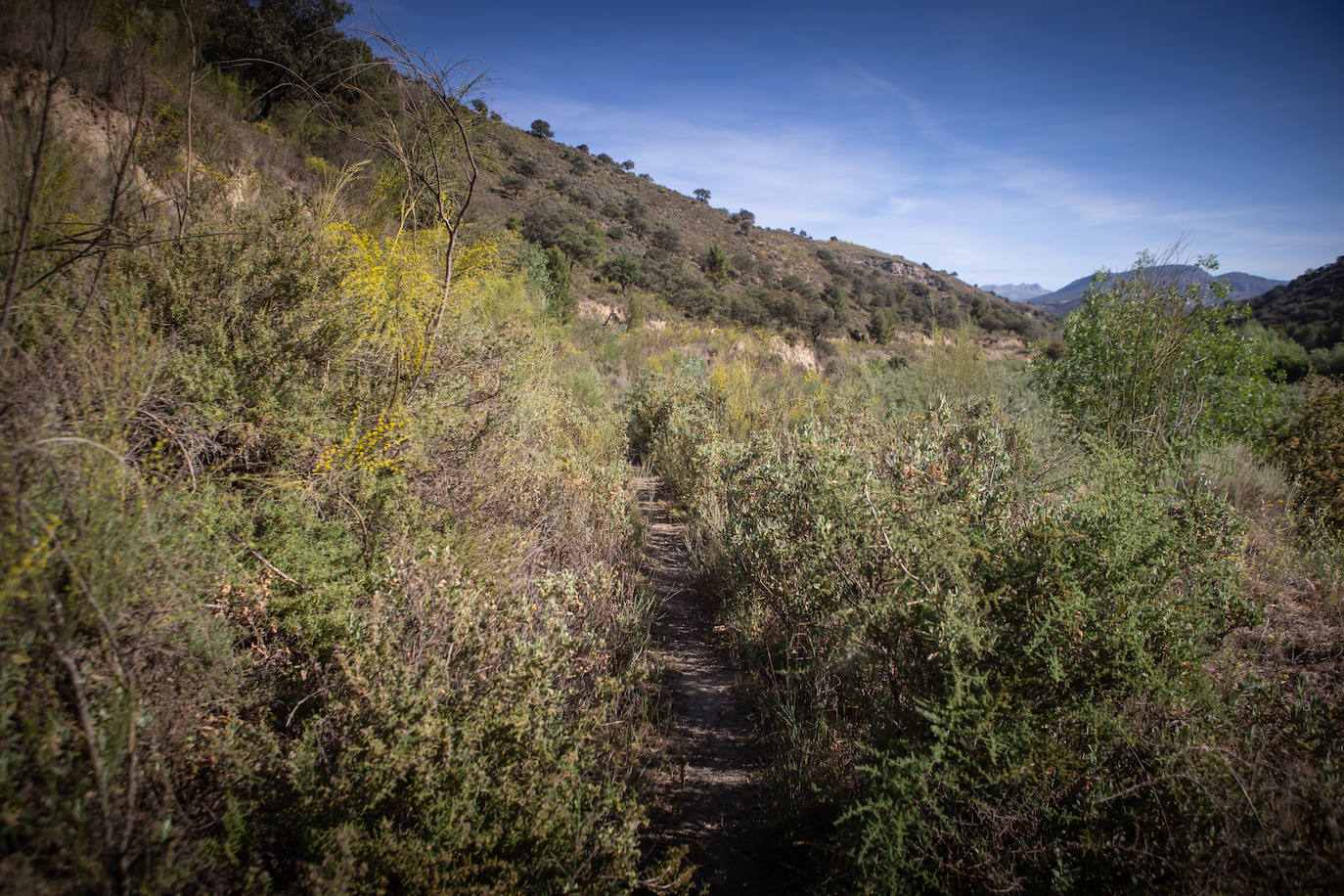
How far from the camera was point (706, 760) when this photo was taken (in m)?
2.73

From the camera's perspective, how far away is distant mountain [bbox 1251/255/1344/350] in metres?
17.9

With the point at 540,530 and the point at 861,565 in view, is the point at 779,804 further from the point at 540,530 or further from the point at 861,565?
the point at 540,530

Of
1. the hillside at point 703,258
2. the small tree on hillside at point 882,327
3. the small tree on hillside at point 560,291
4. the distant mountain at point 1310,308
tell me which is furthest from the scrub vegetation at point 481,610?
the small tree on hillside at point 882,327

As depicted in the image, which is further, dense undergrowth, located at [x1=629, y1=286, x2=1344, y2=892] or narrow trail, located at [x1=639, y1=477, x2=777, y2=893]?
narrow trail, located at [x1=639, y1=477, x2=777, y2=893]

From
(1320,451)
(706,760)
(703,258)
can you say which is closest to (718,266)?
(703,258)

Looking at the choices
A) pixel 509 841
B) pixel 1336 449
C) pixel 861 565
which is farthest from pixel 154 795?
pixel 1336 449

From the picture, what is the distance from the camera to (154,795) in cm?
148

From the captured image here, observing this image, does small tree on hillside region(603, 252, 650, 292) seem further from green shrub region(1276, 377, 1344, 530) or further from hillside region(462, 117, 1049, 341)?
green shrub region(1276, 377, 1344, 530)

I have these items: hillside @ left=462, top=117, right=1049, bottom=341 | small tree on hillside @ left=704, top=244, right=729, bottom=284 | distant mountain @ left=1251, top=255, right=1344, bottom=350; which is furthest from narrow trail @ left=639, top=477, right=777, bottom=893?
small tree on hillside @ left=704, top=244, right=729, bottom=284

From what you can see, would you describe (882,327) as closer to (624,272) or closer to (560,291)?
(624,272)

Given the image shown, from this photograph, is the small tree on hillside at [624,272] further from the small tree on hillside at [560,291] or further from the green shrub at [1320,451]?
the green shrub at [1320,451]

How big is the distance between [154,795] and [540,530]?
2299mm

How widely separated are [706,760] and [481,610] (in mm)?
1499

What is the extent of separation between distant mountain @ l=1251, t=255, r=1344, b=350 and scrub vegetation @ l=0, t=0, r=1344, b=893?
2167 cm
